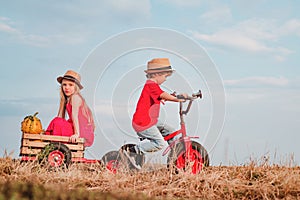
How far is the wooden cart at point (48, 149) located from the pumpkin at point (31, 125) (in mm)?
129

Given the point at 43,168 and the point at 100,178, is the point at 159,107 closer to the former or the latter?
the point at 100,178

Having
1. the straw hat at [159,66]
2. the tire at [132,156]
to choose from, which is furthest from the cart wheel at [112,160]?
the straw hat at [159,66]

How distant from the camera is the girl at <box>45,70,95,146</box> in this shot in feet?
25.7

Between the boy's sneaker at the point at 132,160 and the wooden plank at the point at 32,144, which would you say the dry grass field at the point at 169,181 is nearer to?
the boy's sneaker at the point at 132,160

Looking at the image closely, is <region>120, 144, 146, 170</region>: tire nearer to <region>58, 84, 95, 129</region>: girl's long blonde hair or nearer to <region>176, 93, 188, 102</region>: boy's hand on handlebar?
<region>58, 84, 95, 129</region>: girl's long blonde hair

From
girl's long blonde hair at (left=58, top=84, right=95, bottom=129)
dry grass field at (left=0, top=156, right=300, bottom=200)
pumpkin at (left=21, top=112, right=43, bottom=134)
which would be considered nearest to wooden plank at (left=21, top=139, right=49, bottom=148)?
pumpkin at (left=21, top=112, right=43, bottom=134)

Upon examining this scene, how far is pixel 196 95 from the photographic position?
7.24 meters

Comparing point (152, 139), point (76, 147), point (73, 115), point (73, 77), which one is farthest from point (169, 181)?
point (73, 77)

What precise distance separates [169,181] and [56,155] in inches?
86.1

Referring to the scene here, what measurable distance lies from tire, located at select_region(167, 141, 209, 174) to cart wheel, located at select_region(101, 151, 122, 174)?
2.90 ft

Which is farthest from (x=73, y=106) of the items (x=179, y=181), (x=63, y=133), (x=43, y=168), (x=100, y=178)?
(x=179, y=181)

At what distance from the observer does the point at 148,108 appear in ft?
23.6

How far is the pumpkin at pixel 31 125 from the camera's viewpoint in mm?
7680

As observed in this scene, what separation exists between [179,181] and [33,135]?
2717mm
